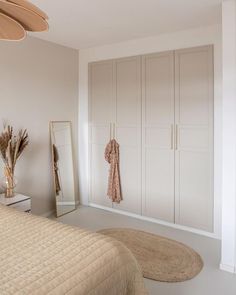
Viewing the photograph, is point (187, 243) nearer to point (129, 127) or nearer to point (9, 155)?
point (129, 127)

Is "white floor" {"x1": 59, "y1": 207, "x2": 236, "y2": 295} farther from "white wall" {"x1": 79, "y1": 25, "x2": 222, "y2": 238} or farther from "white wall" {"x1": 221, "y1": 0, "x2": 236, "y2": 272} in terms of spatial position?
"white wall" {"x1": 79, "y1": 25, "x2": 222, "y2": 238}

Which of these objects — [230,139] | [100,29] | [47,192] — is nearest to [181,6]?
[100,29]

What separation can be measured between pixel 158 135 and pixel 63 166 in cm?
150

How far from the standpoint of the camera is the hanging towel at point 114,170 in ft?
13.3

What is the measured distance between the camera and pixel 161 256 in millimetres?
2832

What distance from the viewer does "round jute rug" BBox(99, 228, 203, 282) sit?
8.25 feet

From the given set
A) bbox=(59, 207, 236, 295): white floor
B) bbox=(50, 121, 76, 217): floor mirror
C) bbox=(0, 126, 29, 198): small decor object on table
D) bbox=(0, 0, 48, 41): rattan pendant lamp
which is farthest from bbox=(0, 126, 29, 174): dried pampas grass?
bbox=(0, 0, 48, 41): rattan pendant lamp

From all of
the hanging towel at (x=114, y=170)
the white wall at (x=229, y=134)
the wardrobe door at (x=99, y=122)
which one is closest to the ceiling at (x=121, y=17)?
the white wall at (x=229, y=134)

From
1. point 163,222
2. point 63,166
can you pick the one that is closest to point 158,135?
point 163,222

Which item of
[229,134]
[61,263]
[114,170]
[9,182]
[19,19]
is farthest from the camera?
[114,170]

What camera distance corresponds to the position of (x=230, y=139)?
97.3 inches

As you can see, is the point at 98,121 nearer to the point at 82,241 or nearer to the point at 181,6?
the point at 181,6

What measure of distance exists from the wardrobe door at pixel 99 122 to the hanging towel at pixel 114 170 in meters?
0.13

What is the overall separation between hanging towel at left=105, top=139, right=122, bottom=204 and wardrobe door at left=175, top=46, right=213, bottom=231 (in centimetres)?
90
